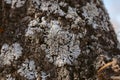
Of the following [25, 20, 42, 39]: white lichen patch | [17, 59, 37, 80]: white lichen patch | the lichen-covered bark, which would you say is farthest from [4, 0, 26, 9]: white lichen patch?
[17, 59, 37, 80]: white lichen patch

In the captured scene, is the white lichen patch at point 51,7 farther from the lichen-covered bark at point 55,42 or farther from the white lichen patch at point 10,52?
the white lichen patch at point 10,52

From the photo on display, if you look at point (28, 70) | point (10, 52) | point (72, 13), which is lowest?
point (28, 70)

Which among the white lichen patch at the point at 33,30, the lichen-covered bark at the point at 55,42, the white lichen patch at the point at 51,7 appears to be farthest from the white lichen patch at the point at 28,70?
the white lichen patch at the point at 51,7

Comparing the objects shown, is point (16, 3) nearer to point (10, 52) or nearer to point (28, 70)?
point (10, 52)

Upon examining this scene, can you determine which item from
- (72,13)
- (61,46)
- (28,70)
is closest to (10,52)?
(28,70)

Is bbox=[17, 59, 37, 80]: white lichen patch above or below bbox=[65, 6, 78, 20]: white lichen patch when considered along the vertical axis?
below

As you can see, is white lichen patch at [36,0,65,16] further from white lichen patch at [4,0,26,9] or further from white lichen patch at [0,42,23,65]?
white lichen patch at [0,42,23,65]

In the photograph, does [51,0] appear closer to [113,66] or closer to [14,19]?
[14,19]
